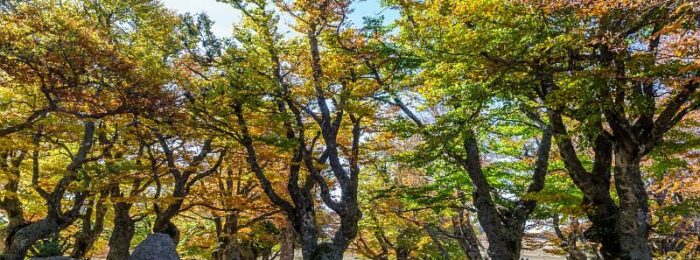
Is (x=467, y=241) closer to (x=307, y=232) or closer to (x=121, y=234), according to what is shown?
(x=307, y=232)

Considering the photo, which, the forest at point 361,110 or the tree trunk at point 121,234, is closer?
the forest at point 361,110

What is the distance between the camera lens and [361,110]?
1205cm

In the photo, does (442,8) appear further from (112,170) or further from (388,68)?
(112,170)

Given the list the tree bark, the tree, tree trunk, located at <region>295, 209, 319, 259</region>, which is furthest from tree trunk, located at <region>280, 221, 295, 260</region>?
the tree

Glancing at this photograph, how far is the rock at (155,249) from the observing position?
10203mm

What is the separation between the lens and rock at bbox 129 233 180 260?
10.2 meters

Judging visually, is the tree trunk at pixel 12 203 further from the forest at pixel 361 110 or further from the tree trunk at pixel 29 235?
the tree trunk at pixel 29 235

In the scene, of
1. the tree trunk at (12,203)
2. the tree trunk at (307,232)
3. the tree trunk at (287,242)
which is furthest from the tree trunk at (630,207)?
the tree trunk at (12,203)

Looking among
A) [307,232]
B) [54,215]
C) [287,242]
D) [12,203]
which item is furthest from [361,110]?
[12,203]

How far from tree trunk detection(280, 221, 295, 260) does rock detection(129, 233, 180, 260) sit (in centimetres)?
925

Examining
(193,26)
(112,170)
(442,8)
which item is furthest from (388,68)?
(112,170)

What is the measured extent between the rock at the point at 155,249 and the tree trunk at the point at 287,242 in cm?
925

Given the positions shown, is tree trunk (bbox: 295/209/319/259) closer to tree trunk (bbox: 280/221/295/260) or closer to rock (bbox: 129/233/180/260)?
rock (bbox: 129/233/180/260)

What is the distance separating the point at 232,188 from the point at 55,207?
7615 millimetres
